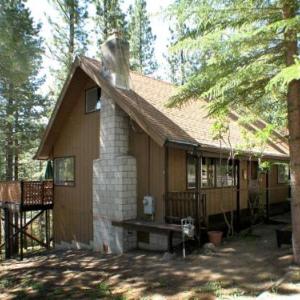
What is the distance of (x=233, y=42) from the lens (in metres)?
6.74

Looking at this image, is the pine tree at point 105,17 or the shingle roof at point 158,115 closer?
the shingle roof at point 158,115

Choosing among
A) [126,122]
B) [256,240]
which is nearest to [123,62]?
[126,122]

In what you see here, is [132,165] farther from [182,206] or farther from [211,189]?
[211,189]

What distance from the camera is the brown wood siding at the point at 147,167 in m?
10.8

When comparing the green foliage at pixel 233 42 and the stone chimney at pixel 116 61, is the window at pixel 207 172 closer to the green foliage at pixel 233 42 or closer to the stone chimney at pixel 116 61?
the stone chimney at pixel 116 61

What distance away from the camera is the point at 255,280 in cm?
695

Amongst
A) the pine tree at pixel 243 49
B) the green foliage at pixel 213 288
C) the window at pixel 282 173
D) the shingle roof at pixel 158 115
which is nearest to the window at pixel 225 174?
the shingle roof at pixel 158 115

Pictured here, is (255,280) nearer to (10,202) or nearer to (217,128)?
(217,128)

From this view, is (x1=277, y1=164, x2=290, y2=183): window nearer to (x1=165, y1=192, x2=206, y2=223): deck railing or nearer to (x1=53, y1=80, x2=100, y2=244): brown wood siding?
(x1=165, y1=192, x2=206, y2=223): deck railing

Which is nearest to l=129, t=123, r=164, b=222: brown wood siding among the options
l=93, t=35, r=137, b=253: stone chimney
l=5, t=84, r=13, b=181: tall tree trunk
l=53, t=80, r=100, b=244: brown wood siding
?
l=93, t=35, r=137, b=253: stone chimney

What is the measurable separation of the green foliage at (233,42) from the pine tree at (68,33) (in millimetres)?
A: 16698

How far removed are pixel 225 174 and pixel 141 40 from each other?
18161 millimetres

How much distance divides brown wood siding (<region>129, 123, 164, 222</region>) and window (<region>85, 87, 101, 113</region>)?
1.92 m

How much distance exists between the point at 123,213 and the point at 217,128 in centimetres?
380
